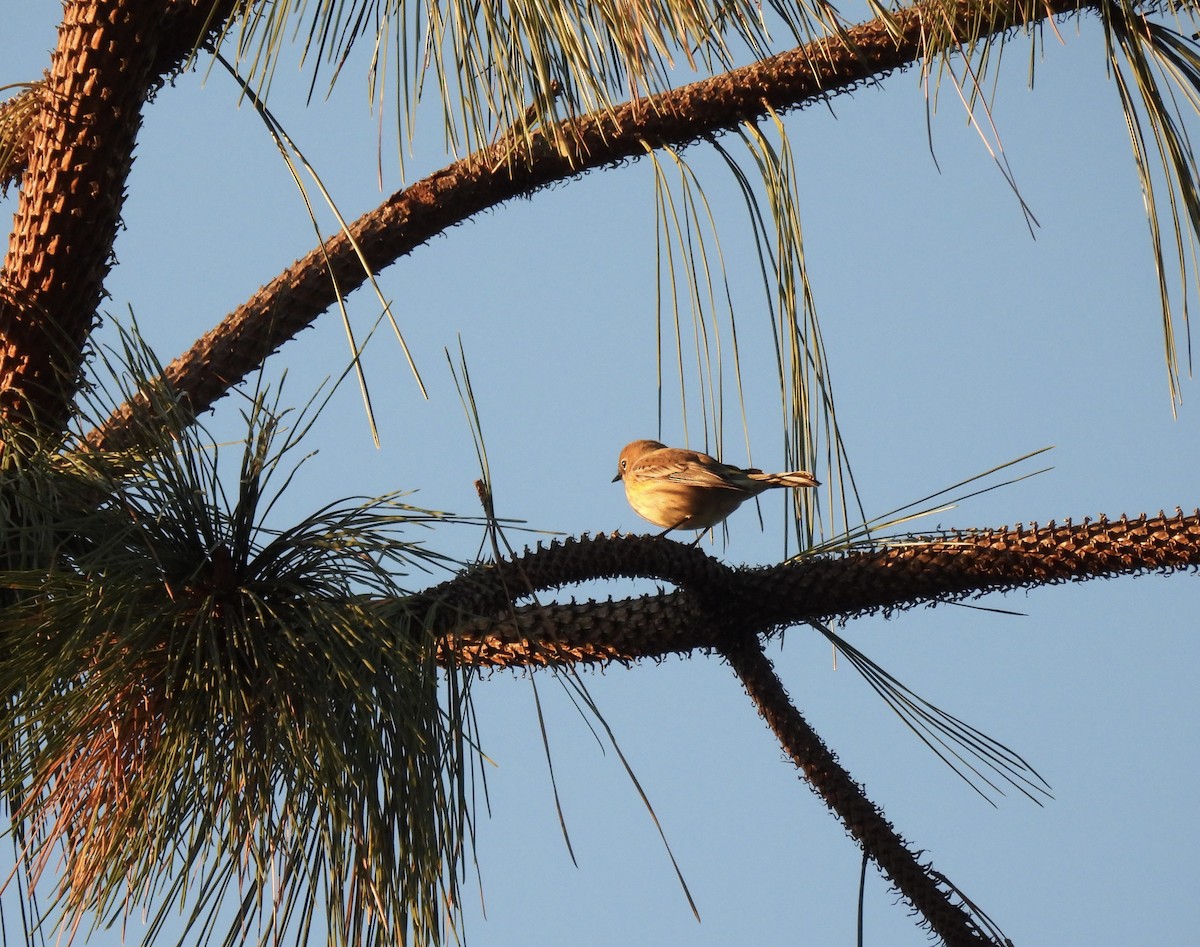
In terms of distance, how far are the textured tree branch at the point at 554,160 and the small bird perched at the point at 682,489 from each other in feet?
6.74

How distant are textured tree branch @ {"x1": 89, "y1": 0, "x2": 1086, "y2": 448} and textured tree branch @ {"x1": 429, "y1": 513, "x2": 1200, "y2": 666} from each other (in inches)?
30.8

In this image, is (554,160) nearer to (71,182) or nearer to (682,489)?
(71,182)

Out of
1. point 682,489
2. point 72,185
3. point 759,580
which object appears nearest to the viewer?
point 72,185

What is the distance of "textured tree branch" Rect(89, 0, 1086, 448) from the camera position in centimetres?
251

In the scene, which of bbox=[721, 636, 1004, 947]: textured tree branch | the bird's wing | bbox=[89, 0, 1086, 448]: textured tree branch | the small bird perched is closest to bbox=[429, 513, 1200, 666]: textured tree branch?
bbox=[721, 636, 1004, 947]: textured tree branch

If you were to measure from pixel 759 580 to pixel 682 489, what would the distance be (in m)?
3.25

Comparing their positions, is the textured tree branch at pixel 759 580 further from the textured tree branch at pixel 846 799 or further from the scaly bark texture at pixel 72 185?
the scaly bark texture at pixel 72 185

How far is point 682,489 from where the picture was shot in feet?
17.7

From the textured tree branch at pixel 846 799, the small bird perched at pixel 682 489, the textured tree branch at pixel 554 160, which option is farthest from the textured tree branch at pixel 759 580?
the small bird perched at pixel 682 489

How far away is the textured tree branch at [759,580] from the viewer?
2051 mm

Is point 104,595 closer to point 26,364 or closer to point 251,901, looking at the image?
point 251,901

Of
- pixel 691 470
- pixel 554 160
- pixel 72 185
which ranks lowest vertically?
pixel 72 185

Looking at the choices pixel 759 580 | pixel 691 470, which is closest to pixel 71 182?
pixel 759 580

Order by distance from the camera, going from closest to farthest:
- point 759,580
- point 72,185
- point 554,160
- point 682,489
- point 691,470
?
point 72,185, point 759,580, point 554,160, point 691,470, point 682,489
